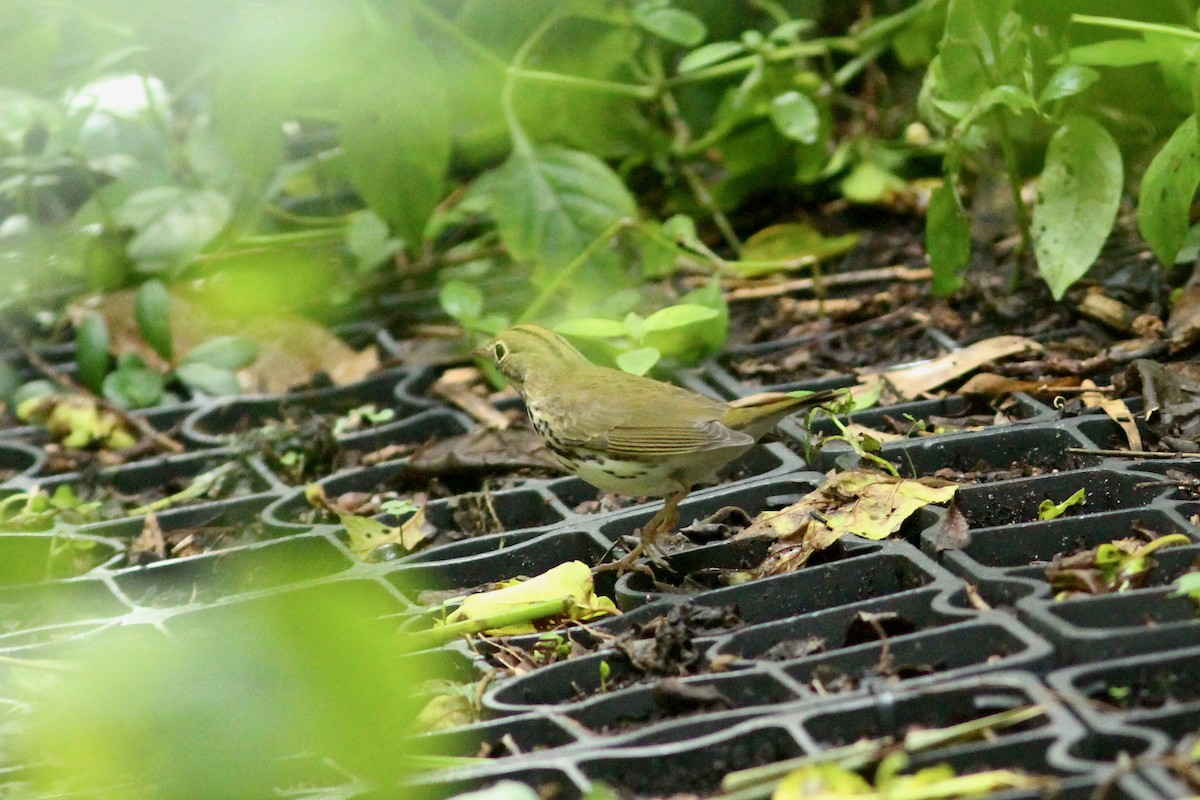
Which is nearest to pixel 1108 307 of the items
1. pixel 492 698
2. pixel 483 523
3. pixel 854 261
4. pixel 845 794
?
pixel 854 261

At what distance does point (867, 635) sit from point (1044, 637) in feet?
1.00

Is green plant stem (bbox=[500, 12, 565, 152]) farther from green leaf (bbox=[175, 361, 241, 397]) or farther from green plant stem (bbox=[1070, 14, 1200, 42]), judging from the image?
green plant stem (bbox=[1070, 14, 1200, 42])

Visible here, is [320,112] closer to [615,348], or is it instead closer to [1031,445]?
[615,348]

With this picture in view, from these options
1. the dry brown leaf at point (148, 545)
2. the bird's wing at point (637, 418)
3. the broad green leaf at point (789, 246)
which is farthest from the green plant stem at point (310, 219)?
the bird's wing at point (637, 418)

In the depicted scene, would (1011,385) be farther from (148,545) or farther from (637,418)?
(148,545)

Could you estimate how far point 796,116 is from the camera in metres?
4.54

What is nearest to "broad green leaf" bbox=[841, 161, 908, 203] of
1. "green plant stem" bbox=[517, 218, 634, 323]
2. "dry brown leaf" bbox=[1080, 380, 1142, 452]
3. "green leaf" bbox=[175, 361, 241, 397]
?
"green plant stem" bbox=[517, 218, 634, 323]

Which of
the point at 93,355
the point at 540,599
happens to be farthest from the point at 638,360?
the point at 93,355

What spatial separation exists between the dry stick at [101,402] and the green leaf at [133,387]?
0.12 ft

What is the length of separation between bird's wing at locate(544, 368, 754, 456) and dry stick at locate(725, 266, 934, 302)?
1380mm

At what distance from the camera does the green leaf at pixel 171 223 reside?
4684mm

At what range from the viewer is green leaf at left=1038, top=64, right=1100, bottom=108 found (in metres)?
3.28

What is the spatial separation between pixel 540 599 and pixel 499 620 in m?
0.10

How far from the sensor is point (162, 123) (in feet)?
16.9
